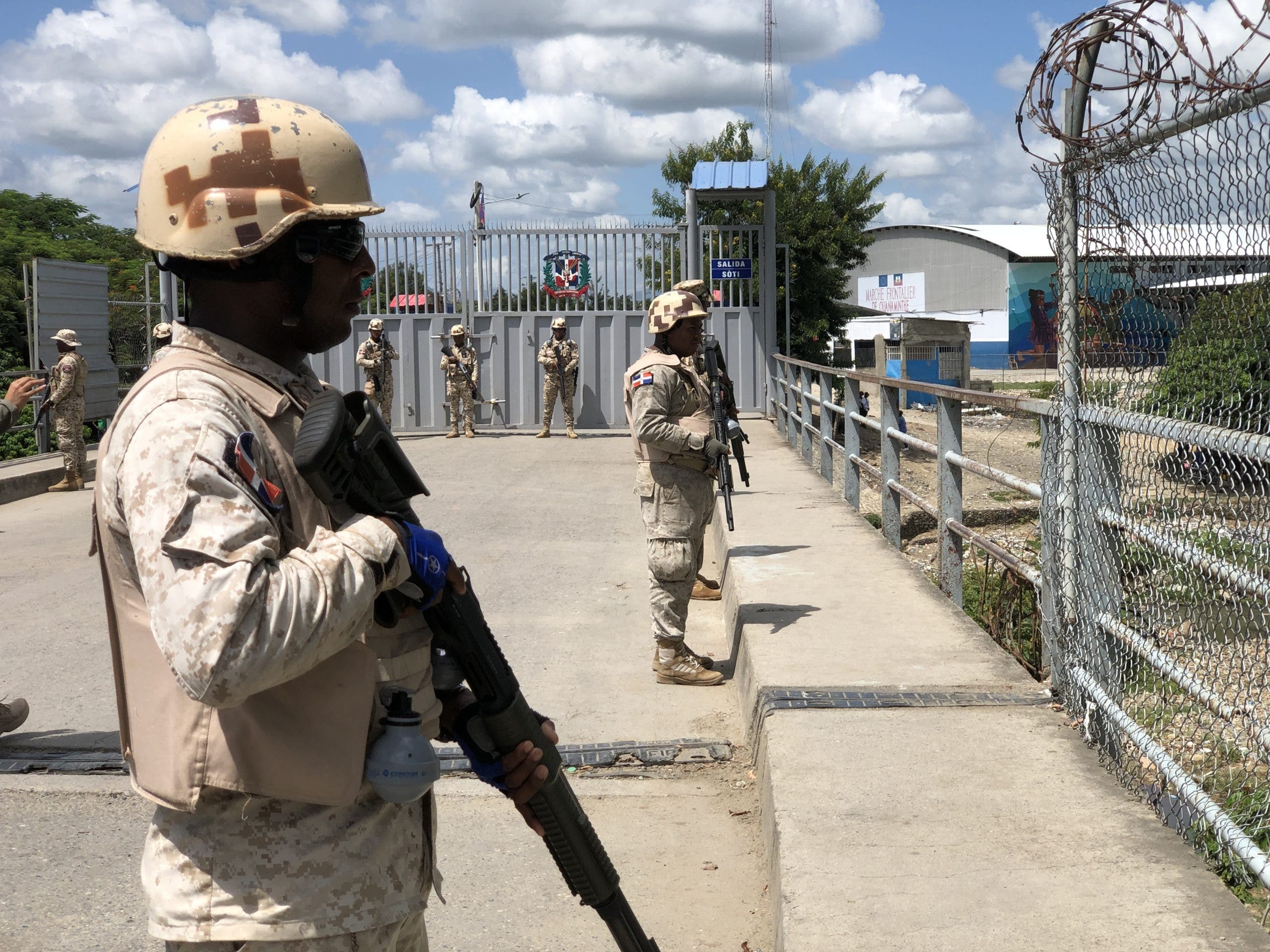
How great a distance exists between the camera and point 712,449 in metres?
5.60

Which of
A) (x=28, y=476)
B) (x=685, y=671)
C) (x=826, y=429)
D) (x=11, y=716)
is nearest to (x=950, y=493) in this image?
(x=685, y=671)

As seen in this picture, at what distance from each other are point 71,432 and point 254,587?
12592mm

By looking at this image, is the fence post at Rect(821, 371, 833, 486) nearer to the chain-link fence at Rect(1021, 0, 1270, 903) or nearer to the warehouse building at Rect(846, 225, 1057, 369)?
the chain-link fence at Rect(1021, 0, 1270, 903)

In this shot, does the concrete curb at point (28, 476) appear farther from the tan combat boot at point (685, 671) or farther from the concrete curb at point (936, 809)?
the concrete curb at point (936, 809)

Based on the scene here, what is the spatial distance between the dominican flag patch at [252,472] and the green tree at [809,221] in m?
18.8

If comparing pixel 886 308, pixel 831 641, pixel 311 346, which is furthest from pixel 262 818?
pixel 886 308

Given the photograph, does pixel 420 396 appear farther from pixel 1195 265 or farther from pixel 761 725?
pixel 1195 265

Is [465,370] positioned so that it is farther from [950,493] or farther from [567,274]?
[950,493]

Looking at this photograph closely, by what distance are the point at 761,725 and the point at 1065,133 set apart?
218 centimetres

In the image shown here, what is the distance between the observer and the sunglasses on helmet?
188 centimetres

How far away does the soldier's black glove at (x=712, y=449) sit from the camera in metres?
5.59

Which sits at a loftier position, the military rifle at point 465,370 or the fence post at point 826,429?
the military rifle at point 465,370

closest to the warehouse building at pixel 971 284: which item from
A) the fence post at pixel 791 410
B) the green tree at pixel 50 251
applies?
the green tree at pixel 50 251

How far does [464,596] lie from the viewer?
189cm
